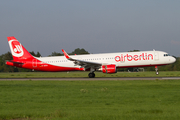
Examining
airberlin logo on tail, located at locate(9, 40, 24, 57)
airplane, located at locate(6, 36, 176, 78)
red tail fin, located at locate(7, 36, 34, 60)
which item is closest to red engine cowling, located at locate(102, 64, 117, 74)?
airplane, located at locate(6, 36, 176, 78)

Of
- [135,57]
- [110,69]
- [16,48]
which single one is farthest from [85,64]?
[16,48]

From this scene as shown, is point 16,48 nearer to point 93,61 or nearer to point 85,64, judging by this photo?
point 85,64

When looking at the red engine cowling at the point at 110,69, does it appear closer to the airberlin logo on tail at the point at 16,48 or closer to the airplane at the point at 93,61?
the airplane at the point at 93,61

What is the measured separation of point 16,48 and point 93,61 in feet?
40.6

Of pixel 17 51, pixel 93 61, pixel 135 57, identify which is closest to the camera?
pixel 135 57

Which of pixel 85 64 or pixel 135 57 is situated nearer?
pixel 135 57

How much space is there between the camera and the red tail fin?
3475cm

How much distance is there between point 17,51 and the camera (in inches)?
1369

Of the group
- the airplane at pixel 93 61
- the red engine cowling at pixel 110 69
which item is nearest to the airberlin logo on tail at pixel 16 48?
the airplane at pixel 93 61

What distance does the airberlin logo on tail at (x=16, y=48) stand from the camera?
34.8 m

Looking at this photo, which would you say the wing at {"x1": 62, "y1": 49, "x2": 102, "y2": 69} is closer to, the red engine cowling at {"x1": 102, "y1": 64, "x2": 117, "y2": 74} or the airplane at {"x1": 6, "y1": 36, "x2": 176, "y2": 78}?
the airplane at {"x1": 6, "y1": 36, "x2": 176, "y2": 78}

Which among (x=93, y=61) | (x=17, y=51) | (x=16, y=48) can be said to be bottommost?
(x=93, y=61)

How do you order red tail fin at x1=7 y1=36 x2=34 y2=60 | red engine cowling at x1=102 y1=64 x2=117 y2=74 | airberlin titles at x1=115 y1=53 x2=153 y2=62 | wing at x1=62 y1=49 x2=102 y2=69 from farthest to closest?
red tail fin at x1=7 y1=36 x2=34 y2=60 → airberlin titles at x1=115 y1=53 x2=153 y2=62 → wing at x1=62 y1=49 x2=102 y2=69 → red engine cowling at x1=102 y1=64 x2=117 y2=74

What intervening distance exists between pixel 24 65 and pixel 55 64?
497cm
